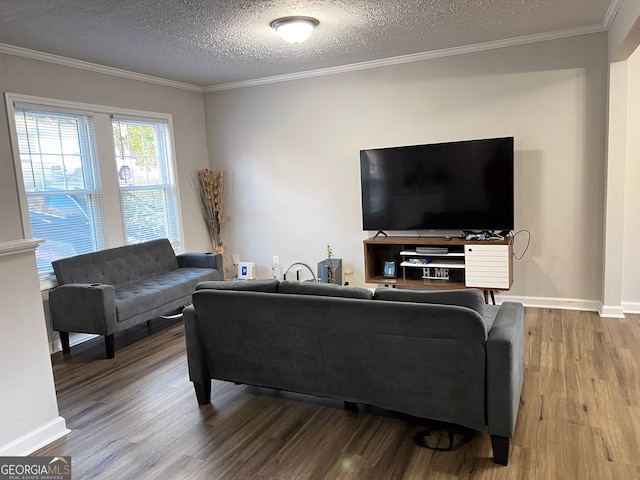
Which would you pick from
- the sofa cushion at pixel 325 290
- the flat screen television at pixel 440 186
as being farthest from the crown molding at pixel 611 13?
the sofa cushion at pixel 325 290

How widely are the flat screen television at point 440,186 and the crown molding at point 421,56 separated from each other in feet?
3.02

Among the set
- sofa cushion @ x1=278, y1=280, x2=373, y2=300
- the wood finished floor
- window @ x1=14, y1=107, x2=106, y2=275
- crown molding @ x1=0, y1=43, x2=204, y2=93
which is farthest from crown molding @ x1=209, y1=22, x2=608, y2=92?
sofa cushion @ x1=278, y1=280, x2=373, y2=300

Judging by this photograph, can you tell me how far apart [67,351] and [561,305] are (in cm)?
455

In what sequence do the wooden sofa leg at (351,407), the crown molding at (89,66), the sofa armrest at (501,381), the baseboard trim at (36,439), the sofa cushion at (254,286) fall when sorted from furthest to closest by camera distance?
the crown molding at (89,66), the wooden sofa leg at (351,407), the sofa cushion at (254,286), the baseboard trim at (36,439), the sofa armrest at (501,381)

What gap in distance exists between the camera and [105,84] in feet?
15.5

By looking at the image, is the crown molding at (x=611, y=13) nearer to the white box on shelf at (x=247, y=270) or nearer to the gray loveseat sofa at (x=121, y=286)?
the gray loveseat sofa at (x=121, y=286)

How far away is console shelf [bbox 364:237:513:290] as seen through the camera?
425cm

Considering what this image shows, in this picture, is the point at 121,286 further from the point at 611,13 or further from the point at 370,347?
the point at 611,13

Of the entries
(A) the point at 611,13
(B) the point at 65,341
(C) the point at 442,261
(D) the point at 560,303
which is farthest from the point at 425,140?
(B) the point at 65,341

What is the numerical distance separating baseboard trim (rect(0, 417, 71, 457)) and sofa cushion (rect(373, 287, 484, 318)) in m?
1.94

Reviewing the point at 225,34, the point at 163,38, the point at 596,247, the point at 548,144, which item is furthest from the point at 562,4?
the point at 163,38

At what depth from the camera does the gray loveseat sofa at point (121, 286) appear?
3.80 metres

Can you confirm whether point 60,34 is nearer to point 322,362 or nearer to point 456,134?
point 322,362

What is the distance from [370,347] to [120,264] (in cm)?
315
